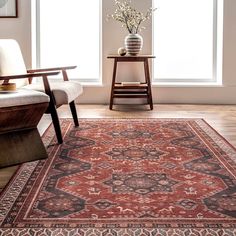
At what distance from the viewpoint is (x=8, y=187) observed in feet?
8.02

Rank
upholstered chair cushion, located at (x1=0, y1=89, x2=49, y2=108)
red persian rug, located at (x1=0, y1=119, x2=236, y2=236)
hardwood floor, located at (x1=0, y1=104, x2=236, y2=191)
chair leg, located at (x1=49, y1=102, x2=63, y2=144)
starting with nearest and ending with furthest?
red persian rug, located at (x1=0, y1=119, x2=236, y2=236) → upholstered chair cushion, located at (x1=0, y1=89, x2=49, y2=108) → chair leg, located at (x1=49, y1=102, x2=63, y2=144) → hardwood floor, located at (x1=0, y1=104, x2=236, y2=191)

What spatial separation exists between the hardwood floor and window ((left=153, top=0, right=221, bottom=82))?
56 centimetres

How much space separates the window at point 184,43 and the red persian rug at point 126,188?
232 centimetres

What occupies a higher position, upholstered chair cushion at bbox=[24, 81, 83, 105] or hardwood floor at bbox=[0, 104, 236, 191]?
upholstered chair cushion at bbox=[24, 81, 83, 105]

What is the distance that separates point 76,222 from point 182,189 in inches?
27.3

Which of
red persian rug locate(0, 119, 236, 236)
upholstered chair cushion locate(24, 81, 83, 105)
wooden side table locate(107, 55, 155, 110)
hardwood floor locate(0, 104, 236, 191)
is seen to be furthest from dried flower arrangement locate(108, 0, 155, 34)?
red persian rug locate(0, 119, 236, 236)

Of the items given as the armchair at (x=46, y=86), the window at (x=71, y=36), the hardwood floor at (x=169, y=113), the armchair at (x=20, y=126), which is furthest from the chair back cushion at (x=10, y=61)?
the window at (x=71, y=36)

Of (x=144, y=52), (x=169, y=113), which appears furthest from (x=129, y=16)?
(x=169, y=113)

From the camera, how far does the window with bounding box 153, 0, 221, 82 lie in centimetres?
603

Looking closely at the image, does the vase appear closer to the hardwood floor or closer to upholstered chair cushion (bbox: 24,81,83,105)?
the hardwood floor

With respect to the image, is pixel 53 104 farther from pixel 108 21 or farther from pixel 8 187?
pixel 108 21

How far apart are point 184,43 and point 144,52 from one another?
636 millimetres

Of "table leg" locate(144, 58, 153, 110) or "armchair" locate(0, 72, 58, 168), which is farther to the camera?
"table leg" locate(144, 58, 153, 110)

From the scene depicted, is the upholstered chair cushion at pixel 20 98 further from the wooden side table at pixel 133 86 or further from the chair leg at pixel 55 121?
the wooden side table at pixel 133 86
